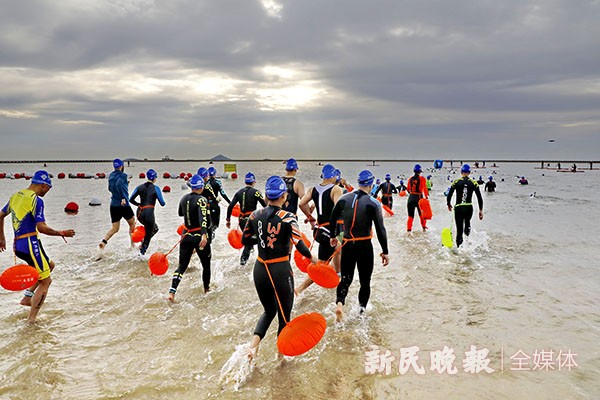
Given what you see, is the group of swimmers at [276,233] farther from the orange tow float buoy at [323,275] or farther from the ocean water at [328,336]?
the ocean water at [328,336]

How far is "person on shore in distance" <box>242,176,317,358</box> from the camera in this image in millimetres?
4176

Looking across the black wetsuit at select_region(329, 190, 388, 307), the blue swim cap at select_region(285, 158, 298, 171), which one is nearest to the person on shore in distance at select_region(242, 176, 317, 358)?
the black wetsuit at select_region(329, 190, 388, 307)

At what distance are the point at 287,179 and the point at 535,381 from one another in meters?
5.02

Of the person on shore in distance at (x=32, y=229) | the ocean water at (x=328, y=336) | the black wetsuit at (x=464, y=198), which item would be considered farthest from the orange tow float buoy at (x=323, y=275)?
the black wetsuit at (x=464, y=198)

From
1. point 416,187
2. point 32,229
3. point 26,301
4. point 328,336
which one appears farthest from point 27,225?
point 416,187

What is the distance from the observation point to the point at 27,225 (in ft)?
17.0

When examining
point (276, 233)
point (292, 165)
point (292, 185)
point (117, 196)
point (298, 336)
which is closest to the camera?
point (298, 336)

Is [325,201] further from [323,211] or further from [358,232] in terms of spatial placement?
[358,232]

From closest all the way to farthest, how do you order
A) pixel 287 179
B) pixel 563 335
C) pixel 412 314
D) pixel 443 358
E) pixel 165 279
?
1. pixel 443 358
2. pixel 563 335
3. pixel 412 314
4. pixel 287 179
5. pixel 165 279

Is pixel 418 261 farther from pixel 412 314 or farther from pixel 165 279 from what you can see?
pixel 165 279

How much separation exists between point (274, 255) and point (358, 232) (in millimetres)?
1662

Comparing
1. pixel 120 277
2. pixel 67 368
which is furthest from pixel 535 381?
pixel 120 277

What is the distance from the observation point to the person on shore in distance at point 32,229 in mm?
5164

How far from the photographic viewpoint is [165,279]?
7.73m
